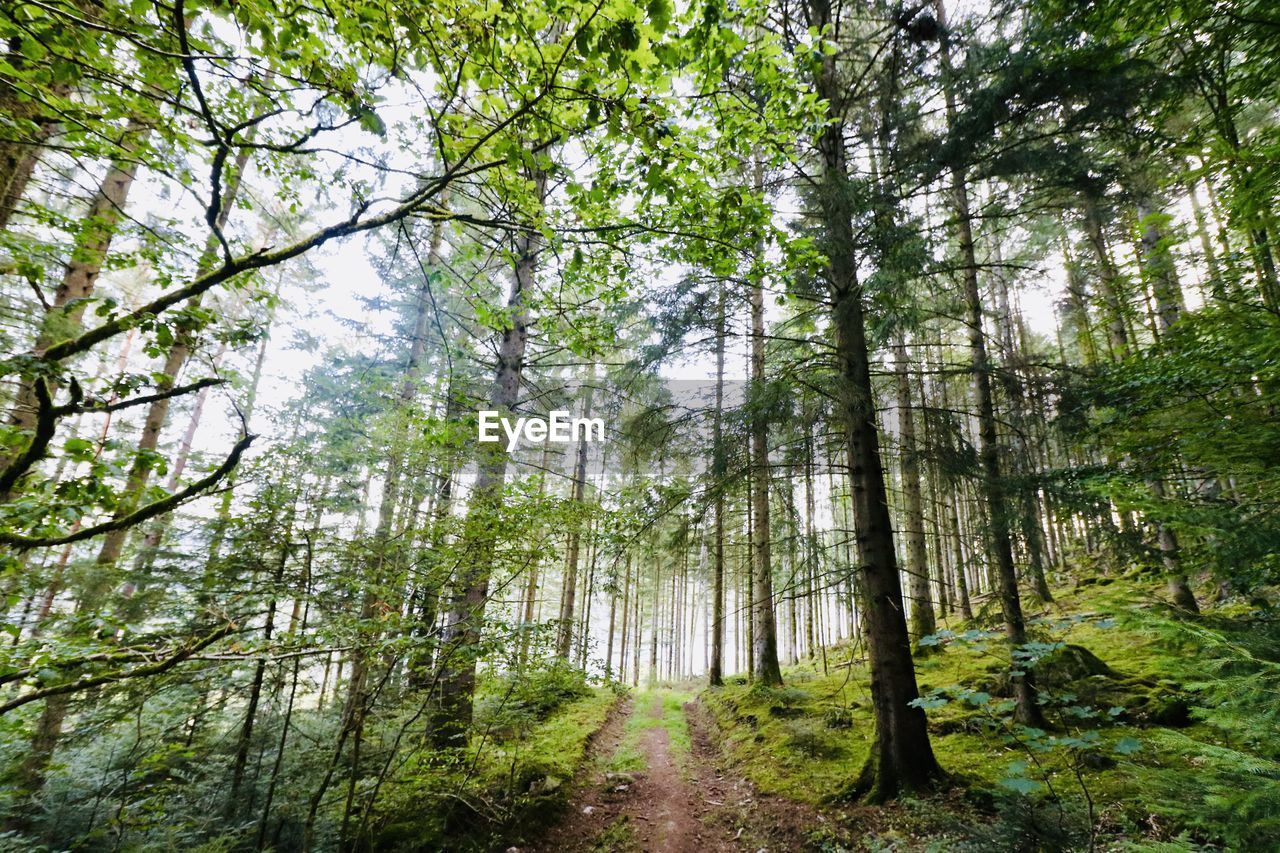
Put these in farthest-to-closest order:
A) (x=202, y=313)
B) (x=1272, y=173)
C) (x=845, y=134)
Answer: (x=845, y=134) → (x=1272, y=173) → (x=202, y=313)

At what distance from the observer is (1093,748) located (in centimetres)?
475

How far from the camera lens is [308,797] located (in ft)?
16.5

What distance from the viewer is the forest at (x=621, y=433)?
7.96ft

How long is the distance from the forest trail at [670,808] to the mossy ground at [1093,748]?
39cm

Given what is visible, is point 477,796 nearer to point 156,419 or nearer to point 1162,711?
point 1162,711

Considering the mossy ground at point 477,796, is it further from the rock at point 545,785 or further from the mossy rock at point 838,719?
the mossy rock at point 838,719

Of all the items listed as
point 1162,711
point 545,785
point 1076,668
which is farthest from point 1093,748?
point 545,785

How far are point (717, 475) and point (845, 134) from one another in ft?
17.3

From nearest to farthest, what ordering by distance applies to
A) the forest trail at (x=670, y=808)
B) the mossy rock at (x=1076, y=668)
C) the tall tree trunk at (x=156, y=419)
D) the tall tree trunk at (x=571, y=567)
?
the tall tree trunk at (x=156, y=419), the forest trail at (x=670, y=808), the tall tree trunk at (x=571, y=567), the mossy rock at (x=1076, y=668)

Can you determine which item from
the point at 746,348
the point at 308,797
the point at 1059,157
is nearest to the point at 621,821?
the point at 308,797

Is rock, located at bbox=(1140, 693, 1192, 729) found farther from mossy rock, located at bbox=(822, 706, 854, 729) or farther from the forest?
mossy rock, located at bbox=(822, 706, 854, 729)

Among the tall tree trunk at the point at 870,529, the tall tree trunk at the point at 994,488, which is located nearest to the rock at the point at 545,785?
the tall tree trunk at the point at 870,529

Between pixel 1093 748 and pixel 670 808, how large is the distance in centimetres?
484

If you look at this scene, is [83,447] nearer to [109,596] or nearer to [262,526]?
[262,526]
